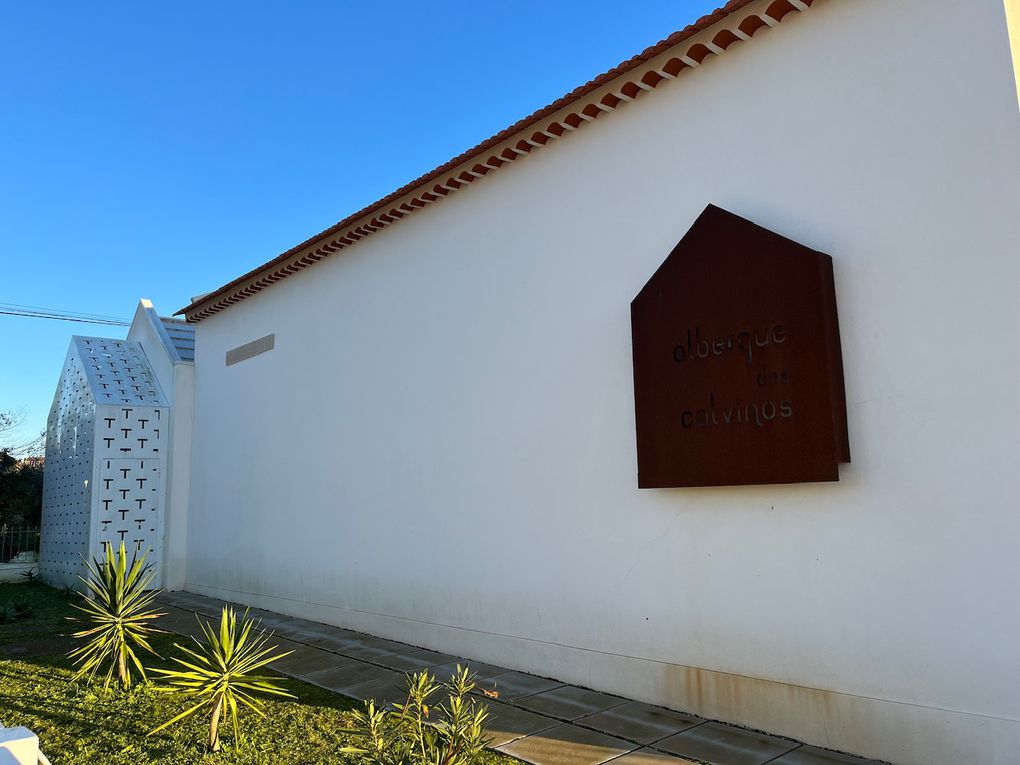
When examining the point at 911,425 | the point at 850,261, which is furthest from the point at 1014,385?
the point at 850,261

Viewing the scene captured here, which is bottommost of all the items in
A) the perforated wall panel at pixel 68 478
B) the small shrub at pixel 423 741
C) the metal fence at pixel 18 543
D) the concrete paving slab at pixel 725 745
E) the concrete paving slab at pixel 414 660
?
the concrete paving slab at pixel 725 745

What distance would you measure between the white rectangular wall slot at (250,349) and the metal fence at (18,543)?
900 centimetres

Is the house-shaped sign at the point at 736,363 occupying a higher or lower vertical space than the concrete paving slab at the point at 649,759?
higher

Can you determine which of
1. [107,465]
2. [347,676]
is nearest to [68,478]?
[107,465]

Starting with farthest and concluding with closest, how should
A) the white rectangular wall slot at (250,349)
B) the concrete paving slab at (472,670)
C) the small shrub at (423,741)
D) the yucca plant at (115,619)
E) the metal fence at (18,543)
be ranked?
the metal fence at (18,543)
the white rectangular wall slot at (250,349)
the concrete paving slab at (472,670)
the yucca plant at (115,619)
the small shrub at (423,741)

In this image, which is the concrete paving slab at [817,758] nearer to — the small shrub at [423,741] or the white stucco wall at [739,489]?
the white stucco wall at [739,489]

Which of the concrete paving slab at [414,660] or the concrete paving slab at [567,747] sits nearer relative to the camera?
the concrete paving slab at [567,747]

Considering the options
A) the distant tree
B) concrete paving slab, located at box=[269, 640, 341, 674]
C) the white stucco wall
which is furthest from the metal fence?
concrete paving slab, located at box=[269, 640, 341, 674]

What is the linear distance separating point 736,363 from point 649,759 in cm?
257

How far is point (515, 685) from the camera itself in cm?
602

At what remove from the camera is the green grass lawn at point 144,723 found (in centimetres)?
447

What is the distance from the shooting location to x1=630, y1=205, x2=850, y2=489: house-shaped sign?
455 centimetres

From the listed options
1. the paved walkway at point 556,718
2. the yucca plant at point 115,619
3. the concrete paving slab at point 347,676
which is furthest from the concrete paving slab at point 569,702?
the yucca plant at point 115,619

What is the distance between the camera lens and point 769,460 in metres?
4.74
